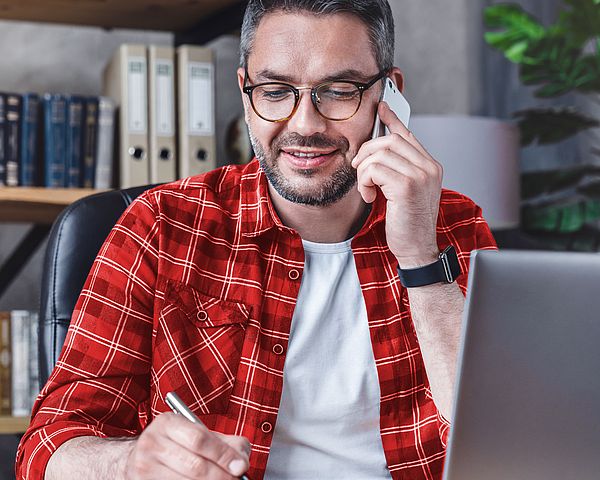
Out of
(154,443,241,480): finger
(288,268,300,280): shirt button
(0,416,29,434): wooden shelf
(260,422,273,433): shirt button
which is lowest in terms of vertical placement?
(0,416,29,434): wooden shelf

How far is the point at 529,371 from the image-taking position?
0.62 m

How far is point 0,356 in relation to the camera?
6.29 feet

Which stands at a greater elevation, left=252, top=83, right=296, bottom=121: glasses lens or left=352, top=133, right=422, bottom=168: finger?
left=252, top=83, right=296, bottom=121: glasses lens

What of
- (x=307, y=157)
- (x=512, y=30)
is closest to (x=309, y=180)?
(x=307, y=157)

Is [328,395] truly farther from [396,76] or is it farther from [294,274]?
[396,76]

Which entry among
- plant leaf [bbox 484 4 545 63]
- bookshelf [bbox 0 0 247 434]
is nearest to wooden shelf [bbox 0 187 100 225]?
bookshelf [bbox 0 0 247 434]

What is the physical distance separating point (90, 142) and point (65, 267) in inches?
32.2

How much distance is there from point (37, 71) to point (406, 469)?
1.49 m

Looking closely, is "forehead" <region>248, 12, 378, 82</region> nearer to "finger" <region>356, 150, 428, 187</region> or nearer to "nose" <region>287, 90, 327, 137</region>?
"nose" <region>287, 90, 327, 137</region>

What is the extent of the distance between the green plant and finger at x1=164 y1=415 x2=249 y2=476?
2072mm

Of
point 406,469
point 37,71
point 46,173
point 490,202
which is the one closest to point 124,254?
point 406,469

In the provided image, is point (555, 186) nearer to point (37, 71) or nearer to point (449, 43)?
point (449, 43)

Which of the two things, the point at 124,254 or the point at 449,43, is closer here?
the point at 124,254

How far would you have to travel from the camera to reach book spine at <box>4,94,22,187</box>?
6.25 feet
